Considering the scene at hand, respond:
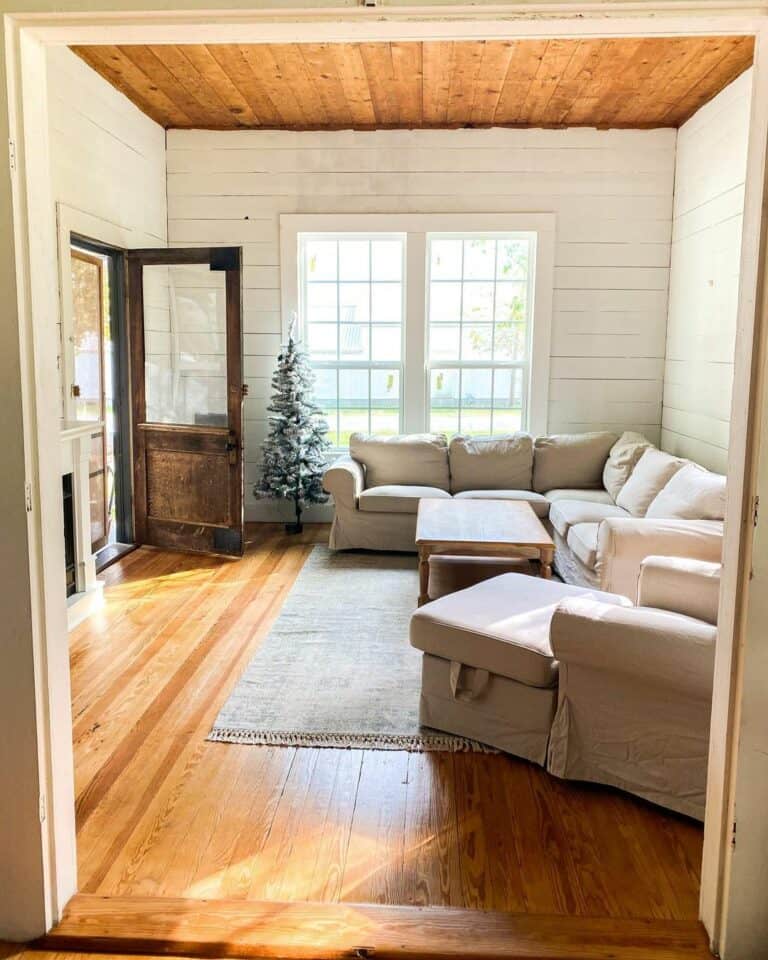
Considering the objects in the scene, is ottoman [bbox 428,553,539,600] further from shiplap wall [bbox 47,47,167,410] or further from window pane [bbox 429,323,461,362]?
shiplap wall [bbox 47,47,167,410]

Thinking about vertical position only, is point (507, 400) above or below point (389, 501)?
above

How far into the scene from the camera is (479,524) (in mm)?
5000

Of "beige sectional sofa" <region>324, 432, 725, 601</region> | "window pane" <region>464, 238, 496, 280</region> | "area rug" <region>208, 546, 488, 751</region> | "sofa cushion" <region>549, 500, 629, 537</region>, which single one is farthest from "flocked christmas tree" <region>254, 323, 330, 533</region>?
"sofa cushion" <region>549, 500, 629, 537</region>

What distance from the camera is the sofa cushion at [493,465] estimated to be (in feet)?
21.2

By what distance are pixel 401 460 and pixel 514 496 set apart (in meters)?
0.91

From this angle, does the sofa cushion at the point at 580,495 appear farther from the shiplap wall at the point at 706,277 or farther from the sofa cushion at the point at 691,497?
the sofa cushion at the point at 691,497

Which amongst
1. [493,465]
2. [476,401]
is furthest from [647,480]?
[476,401]

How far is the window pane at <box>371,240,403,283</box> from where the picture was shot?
7.01 metres

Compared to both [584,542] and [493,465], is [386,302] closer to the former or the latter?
[493,465]

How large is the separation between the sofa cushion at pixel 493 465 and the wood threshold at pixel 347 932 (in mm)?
4404

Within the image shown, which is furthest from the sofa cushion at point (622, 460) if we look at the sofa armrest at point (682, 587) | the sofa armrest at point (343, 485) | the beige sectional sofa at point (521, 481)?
the sofa armrest at point (682, 587)

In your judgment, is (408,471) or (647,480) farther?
(408,471)

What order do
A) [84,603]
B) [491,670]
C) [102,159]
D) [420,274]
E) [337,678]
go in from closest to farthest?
[491,670]
[337,678]
[84,603]
[102,159]
[420,274]

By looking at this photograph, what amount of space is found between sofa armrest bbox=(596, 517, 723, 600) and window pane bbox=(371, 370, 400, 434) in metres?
3.24
